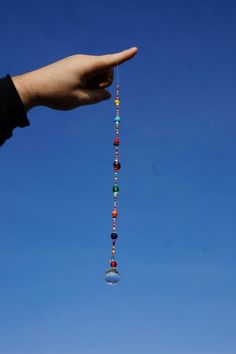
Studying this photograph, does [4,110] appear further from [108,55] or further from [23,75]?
[108,55]

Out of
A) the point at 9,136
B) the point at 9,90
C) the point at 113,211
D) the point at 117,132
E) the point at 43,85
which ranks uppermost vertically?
the point at 117,132

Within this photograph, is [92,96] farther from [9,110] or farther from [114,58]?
[9,110]

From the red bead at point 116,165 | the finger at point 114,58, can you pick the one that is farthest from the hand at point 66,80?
the red bead at point 116,165

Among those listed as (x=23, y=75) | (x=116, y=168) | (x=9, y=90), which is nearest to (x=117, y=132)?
(x=116, y=168)

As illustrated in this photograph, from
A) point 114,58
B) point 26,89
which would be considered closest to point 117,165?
point 114,58

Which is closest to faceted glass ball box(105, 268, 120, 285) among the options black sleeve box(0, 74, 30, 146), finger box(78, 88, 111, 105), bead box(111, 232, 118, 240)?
bead box(111, 232, 118, 240)

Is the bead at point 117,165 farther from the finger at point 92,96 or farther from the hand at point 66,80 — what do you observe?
the hand at point 66,80

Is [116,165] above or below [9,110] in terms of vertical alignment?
above
